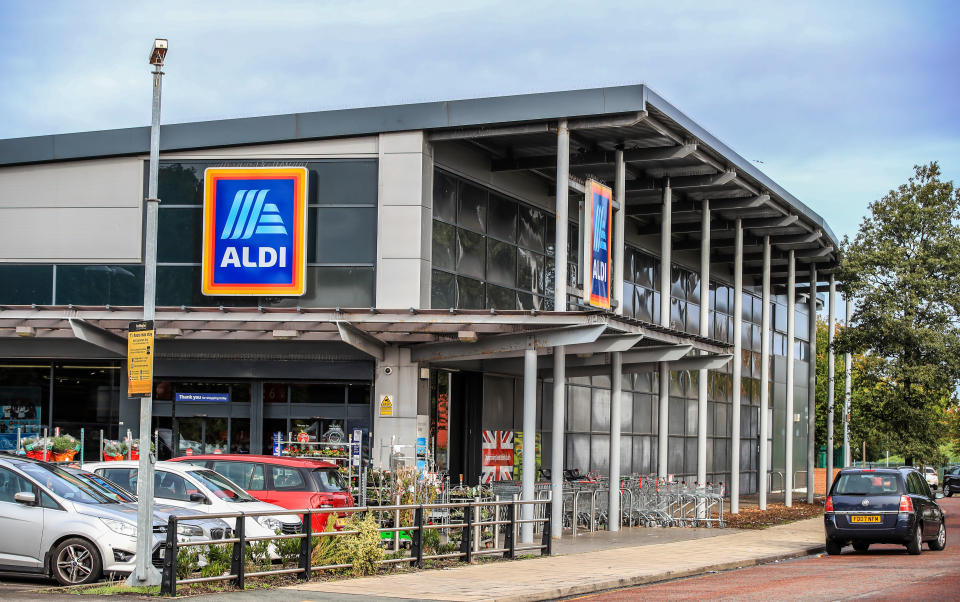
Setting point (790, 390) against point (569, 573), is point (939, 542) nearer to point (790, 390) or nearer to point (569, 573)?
point (569, 573)

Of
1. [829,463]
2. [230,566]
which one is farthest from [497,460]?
[829,463]

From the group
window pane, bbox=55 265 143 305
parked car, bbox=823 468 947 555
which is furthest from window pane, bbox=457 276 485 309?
parked car, bbox=823 468 947 555

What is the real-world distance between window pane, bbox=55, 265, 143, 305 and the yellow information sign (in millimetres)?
5476

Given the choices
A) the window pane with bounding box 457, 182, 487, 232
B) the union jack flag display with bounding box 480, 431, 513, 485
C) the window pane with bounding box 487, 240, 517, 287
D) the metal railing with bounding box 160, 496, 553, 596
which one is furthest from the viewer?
the union jack flag display with bounding box 480, 431, 513, 485

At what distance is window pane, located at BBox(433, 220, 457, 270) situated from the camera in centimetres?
2481

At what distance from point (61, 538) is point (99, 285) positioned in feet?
38.5

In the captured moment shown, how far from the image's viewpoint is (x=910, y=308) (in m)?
36.1

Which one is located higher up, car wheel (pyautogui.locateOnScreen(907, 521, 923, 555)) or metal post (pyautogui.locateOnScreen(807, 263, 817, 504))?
metal post (pyautogui.locateOnScreen(807, 263, 817, 504))

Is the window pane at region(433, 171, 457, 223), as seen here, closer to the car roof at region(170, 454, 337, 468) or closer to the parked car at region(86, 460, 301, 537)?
the car roof at region(170, 454, 337, 468)

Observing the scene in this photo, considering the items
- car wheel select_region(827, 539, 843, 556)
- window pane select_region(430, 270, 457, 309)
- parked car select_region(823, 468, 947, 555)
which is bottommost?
car wheel select_region(827, 539, 843, 556)

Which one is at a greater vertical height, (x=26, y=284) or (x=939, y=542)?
(x=26, y=284)

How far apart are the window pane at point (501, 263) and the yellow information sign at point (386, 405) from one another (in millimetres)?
3848

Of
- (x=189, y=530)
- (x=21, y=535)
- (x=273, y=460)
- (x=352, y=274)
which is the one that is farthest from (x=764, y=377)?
(x=21, y=535)

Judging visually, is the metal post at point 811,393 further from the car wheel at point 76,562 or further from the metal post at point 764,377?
the car wheel at point 76,562
